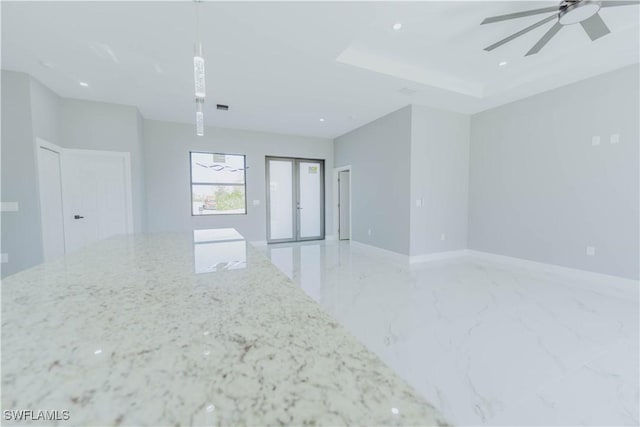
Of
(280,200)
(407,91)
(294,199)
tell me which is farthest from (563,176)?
(280,200)

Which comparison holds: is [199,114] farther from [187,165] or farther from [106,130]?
[187,165]

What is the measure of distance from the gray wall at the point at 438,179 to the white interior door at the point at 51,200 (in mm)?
A: 5380

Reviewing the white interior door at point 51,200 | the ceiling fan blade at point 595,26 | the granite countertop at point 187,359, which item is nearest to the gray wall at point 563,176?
the ceiling fan blade at point 595,26

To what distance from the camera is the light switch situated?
328cm

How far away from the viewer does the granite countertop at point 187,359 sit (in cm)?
37

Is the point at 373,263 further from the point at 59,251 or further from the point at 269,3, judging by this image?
the point at 59,251

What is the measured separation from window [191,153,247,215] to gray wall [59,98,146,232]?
3.86 ft

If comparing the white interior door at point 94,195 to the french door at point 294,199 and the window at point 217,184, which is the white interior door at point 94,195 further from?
the french door at point 294,199

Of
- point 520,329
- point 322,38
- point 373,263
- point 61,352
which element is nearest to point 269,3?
point 322,38

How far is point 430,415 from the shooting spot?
0.37 m

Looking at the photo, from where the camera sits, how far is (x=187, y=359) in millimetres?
495

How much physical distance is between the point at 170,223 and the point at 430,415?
6049 millimetres

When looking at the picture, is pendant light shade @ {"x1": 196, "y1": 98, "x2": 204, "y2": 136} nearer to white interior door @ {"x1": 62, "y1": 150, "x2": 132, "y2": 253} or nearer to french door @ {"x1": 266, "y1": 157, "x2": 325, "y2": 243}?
white interior door @ {"x1": 62, "y1": 150, "x2": 132, "y2": 253}

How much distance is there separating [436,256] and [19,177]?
632 cm
